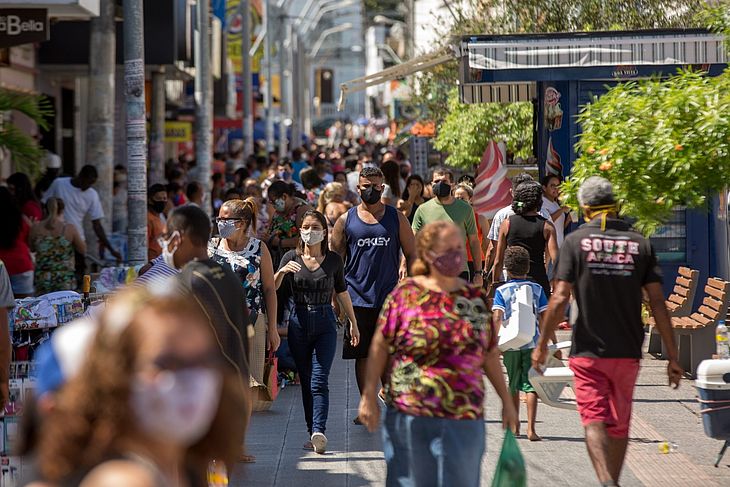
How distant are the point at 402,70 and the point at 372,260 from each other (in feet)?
34.9

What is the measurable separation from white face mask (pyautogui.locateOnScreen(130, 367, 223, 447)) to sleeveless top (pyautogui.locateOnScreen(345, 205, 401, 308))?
654cm

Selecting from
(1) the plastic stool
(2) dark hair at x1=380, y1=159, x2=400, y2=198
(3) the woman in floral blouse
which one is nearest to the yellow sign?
(2) dark hair at x1=380, y1=159, x2=400, y2=198

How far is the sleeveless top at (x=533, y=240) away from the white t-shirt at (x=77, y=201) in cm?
745

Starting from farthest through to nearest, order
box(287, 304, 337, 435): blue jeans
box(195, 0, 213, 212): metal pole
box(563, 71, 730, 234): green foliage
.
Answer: box(195, 0, 213, 212): metal pole, box(287, 304, 337, 435): blue jeans, box(563, 71, 730, 234): green foliage

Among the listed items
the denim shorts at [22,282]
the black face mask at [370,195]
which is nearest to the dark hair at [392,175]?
the denim shorts at [22,282]

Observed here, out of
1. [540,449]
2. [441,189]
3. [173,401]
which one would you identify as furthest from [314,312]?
[173,401]

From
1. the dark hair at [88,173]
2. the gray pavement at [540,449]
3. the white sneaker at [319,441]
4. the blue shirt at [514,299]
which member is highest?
the dark hair at [88,173]

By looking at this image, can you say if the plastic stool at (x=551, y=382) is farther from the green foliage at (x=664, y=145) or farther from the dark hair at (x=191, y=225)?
the dark hair at (x=191, y=225)

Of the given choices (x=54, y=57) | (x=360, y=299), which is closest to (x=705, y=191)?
(x=360, y=299)

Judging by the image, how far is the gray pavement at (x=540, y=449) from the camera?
7969 mm

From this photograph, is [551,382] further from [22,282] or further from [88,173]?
[88,173]

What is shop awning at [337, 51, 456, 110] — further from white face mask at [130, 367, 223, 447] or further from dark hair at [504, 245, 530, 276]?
white face mask at [130, 367, 223, 447]

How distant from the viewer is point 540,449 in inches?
345

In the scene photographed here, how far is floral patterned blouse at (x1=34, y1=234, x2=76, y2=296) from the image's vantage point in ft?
42.4
